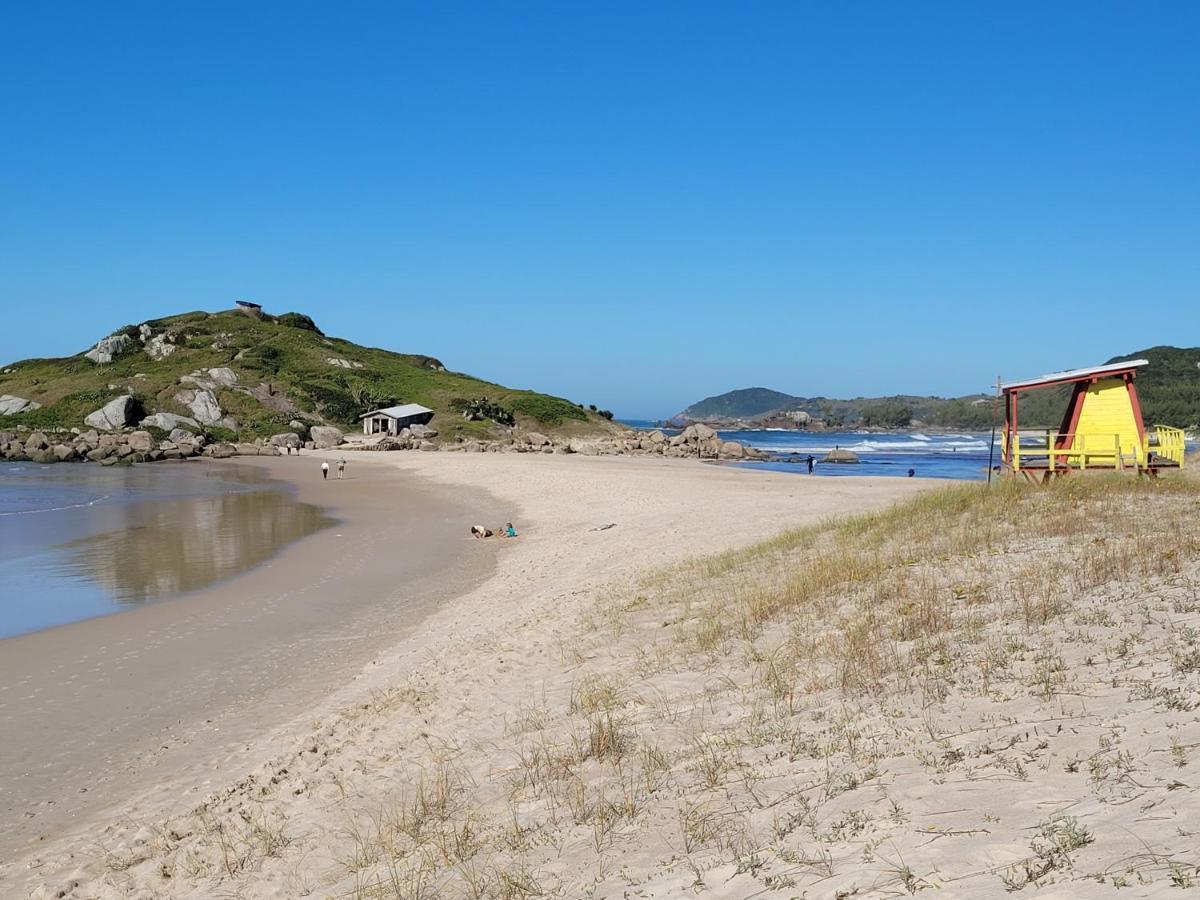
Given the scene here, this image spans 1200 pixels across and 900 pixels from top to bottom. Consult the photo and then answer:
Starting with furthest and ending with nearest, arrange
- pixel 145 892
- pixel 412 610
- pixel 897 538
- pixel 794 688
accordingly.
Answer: pixel 412 610, pixel 897 538, pixel 794 688, pixel 145 892

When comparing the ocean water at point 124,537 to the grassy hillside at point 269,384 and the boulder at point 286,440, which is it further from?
the grassy hillside at point 269,384

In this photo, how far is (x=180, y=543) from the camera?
2289 cm

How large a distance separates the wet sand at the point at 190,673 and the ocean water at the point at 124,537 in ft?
2.71

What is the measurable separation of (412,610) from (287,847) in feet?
29.6

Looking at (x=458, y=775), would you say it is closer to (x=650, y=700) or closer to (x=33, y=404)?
(x=650, y=700)

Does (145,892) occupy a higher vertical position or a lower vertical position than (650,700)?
lower

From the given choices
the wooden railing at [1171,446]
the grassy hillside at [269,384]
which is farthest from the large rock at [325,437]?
the wooden railing at [1171,446]

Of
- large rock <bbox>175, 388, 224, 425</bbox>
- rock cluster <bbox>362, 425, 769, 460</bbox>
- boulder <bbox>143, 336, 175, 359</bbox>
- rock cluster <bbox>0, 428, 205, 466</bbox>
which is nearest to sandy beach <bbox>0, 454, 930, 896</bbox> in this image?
rock cluster <bbox>0, 428, 205, 466</bbox>

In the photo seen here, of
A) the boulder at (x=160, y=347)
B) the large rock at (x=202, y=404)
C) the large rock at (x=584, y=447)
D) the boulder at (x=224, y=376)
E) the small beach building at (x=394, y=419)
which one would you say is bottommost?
the large rock at (x=584, y=447)

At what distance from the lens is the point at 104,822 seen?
23.6ft

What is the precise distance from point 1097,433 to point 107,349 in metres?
106

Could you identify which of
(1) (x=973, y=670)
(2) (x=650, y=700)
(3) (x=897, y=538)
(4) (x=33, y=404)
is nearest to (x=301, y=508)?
(3) (x=897, y=538)

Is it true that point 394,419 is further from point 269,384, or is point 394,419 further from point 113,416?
point 113,416

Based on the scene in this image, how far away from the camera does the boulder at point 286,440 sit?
7131 centimetres
